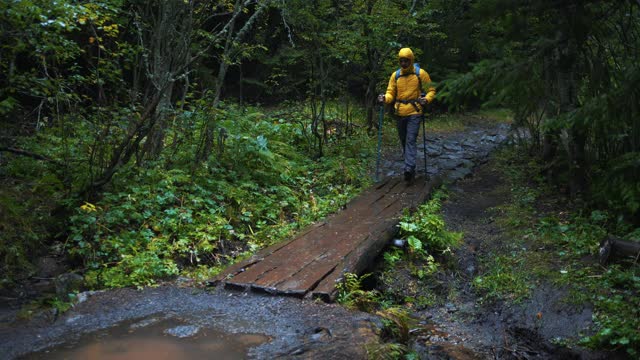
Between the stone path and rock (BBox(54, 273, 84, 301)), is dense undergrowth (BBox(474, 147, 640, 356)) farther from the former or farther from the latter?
rock (BBox(54, 273, 84, 301))

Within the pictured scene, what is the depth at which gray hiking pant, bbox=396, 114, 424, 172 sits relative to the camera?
9.77 m

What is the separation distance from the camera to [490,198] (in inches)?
391

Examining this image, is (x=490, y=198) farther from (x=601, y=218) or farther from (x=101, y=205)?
(x=101, y=205)

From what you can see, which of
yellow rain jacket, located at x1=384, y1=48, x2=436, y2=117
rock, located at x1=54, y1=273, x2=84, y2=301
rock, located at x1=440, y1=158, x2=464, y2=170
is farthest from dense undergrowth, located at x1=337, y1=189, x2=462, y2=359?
rock, located at x1=440, y1=158, x2=464, y2=170

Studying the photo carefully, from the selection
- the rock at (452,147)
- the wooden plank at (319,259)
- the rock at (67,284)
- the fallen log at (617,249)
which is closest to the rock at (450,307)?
the wooden plank at (319,259)

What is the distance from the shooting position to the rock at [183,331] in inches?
193

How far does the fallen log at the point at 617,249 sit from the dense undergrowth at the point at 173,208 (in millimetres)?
4386

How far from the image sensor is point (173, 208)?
25.9 ft

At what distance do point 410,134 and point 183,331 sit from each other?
20.5 ft

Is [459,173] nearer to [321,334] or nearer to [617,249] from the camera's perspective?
[617,249]

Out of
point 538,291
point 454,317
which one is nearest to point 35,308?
point 454,317

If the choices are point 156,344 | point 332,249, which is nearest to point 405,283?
point 332,249

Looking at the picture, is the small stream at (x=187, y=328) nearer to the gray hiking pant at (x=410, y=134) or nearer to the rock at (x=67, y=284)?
the rock at (x=67, y=284)

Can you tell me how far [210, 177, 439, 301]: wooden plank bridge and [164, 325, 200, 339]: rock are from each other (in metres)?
1.01
